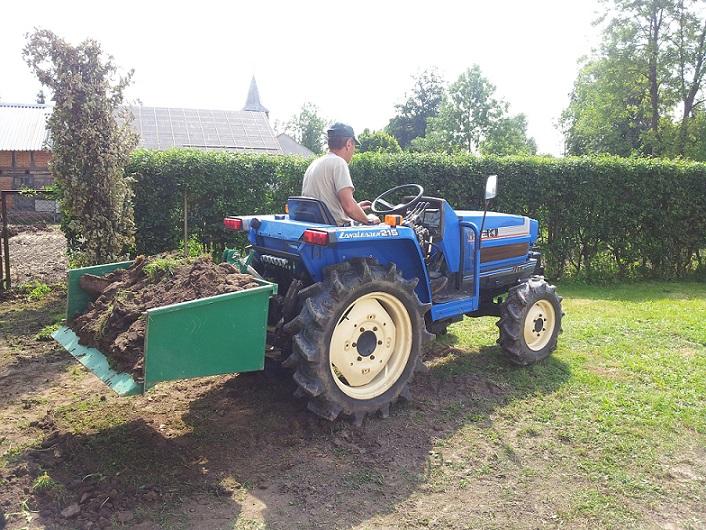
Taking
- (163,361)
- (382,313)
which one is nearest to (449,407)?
(382,313)

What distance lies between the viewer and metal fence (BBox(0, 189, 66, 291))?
317 inches

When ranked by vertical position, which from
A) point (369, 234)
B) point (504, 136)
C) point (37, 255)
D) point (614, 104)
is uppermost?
point (504, 136)

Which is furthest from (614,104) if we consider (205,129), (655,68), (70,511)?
(70,511)

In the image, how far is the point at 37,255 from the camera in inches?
436

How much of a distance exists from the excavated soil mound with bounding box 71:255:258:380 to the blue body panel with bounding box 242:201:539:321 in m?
0.46

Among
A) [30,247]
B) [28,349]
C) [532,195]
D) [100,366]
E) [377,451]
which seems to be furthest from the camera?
[30,247]

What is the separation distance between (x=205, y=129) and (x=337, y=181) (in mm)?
25970

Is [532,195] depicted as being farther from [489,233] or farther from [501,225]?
[489,233]

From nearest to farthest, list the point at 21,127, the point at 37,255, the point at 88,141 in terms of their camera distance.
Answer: the point at 88,141 → the point at 37,255 → the point at 21,127

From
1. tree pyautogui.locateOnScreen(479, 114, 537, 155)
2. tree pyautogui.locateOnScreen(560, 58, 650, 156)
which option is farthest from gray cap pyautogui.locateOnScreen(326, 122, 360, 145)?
tree pyautogui.locateOnScreen(479, 114, 537, 155)

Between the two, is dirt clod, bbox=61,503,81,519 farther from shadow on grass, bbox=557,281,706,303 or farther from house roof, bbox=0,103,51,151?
house roof, bbox=0,103,51,151

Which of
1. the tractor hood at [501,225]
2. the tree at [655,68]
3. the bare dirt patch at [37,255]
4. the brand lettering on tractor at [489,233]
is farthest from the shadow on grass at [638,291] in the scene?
the tree at [655,68]

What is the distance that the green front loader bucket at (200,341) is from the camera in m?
3.13

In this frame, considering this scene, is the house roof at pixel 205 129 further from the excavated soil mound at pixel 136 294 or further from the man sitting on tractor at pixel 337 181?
the excavated soil mound at pixel 136 294
